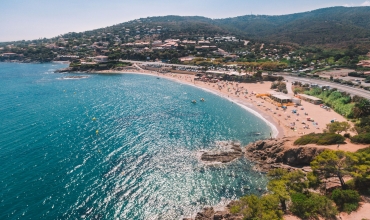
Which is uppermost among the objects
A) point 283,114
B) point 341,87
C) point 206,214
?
point 341,87

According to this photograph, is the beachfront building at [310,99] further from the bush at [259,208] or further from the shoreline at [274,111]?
the bush at [259,208]

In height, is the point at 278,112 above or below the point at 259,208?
below

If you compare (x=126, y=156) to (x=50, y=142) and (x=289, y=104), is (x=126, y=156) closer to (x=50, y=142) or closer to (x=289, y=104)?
(x=50, y=142)

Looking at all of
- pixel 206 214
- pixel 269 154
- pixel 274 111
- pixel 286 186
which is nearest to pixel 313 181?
pixel 286 186

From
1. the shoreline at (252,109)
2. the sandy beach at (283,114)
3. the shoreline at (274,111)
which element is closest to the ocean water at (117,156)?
the shoreline at (252,109)

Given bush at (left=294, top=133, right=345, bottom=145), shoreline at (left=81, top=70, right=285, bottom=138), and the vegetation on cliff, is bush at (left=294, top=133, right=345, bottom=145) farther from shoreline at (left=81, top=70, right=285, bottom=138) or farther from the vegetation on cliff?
shoreline at (left=81, top=70, right=285, bottom=138)

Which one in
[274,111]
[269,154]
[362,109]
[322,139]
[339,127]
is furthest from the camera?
[274,111]

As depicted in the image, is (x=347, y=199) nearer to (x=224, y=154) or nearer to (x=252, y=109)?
(x=224, y=154)
